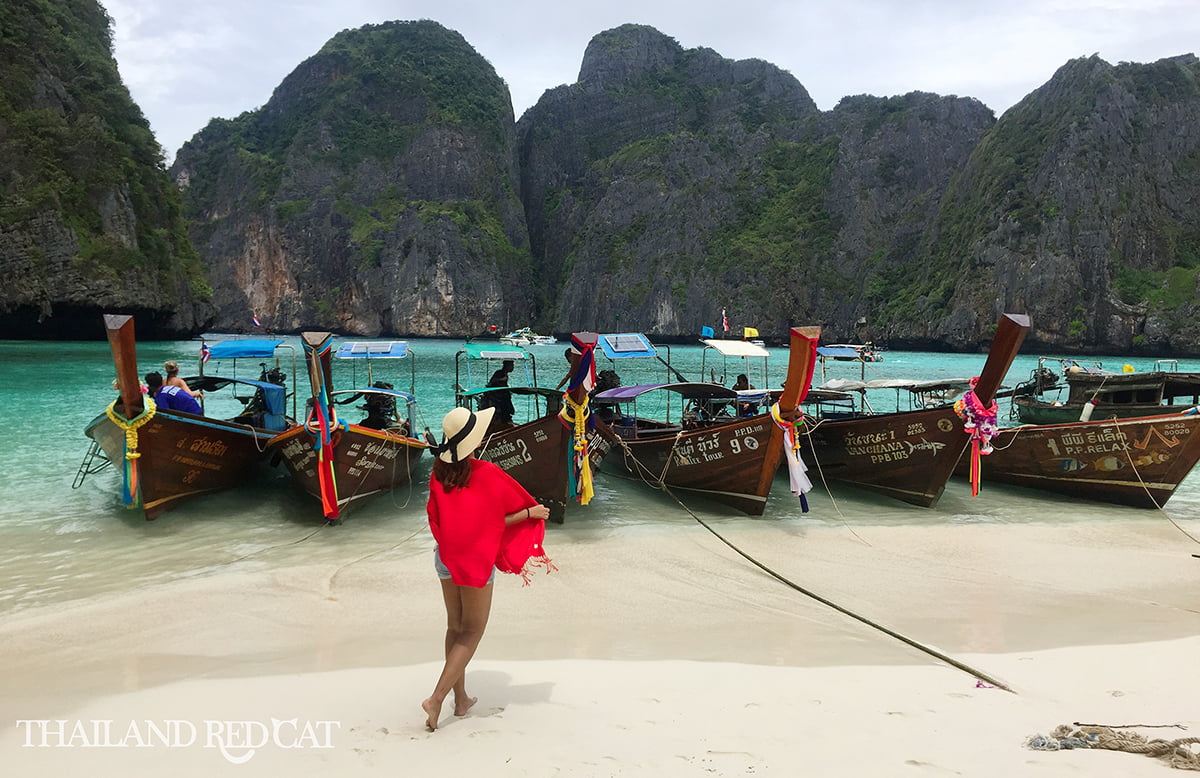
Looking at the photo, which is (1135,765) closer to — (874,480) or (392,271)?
(874,480)

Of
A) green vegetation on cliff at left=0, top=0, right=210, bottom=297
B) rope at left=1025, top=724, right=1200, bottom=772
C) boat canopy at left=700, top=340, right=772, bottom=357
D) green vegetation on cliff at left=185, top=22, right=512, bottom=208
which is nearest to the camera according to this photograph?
rope at left=1025, top=724, right=1200, bottom=772

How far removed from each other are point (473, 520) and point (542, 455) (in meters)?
5.36

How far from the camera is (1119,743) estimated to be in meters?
3.39

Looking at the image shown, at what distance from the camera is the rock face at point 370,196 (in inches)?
4045

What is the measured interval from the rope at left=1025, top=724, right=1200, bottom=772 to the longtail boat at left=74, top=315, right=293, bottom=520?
7891 mm

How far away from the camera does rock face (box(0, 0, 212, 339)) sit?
3884 centimetres

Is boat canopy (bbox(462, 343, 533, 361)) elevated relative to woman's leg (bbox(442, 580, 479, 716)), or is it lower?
elevated

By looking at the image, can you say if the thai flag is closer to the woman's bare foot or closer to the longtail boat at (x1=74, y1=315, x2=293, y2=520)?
the longtail boat at (x1=74, y1=315, x2=293, y2=520)

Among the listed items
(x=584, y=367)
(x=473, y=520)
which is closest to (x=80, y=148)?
(x=584, y=367)

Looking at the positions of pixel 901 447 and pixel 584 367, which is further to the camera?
pixel 901 447

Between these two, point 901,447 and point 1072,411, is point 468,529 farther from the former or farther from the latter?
point 1072,411

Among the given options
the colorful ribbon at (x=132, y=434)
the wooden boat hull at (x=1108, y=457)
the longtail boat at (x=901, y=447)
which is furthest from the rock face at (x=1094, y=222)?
the colorful ribbon at (x=132, y=434)

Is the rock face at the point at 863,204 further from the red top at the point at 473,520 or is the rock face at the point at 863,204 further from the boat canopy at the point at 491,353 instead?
the red top at the point at 473,520

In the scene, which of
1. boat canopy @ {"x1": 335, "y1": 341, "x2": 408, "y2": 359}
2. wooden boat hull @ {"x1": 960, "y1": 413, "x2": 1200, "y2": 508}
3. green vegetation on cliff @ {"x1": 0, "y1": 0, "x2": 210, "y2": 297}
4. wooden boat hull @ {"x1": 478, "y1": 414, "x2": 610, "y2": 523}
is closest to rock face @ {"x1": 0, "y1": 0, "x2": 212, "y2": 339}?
green vegetation on cliff @ {"x1": 0, "y1": 0, "x2": 210, "y2": 297}
